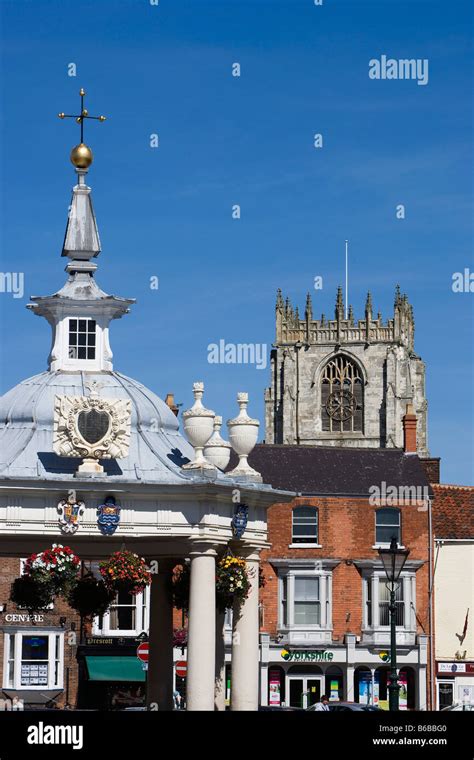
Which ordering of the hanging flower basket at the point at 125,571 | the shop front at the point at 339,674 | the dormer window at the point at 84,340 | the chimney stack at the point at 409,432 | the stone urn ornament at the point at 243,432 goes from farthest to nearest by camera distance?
1. the chimney stack at the point at 409,432
2. the shop front at the point at 339,674
3. the dormer window at the point at 84,340
4. the stone urn ornament at the point at 243,432
5. the hanging flower basket at the point at 125,571

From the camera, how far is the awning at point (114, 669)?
7219 cm

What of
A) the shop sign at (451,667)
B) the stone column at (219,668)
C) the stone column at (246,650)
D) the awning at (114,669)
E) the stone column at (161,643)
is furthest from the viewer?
the shop sign at (451,667)

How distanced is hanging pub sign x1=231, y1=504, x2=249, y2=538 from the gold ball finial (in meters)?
Answer: 8.20

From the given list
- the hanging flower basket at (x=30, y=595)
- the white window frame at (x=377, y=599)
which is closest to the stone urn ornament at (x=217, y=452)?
the hanging flower basket at (x=30, y=595)

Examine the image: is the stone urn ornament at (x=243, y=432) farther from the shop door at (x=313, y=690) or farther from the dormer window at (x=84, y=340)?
the shop door at (x=313, y=690)

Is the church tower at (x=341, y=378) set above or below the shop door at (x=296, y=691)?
above

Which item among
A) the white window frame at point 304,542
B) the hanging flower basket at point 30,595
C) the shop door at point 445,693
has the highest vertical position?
the white window frame at point 304,542

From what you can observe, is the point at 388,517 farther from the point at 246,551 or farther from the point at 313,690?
the point at 246,551

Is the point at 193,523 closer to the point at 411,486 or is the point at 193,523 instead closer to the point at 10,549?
the point at 10,549

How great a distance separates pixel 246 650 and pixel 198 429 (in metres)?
4.50

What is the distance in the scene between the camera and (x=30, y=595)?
1388 inches

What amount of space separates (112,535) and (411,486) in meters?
47.0

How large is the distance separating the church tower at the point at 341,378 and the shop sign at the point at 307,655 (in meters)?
93.7

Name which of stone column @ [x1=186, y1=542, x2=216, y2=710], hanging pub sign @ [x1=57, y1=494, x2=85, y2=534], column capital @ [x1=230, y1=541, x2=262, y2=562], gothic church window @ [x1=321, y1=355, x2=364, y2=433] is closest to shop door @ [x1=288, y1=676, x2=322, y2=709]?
column capital @ [x1=230, y1=541, x2=262, y2=562]
